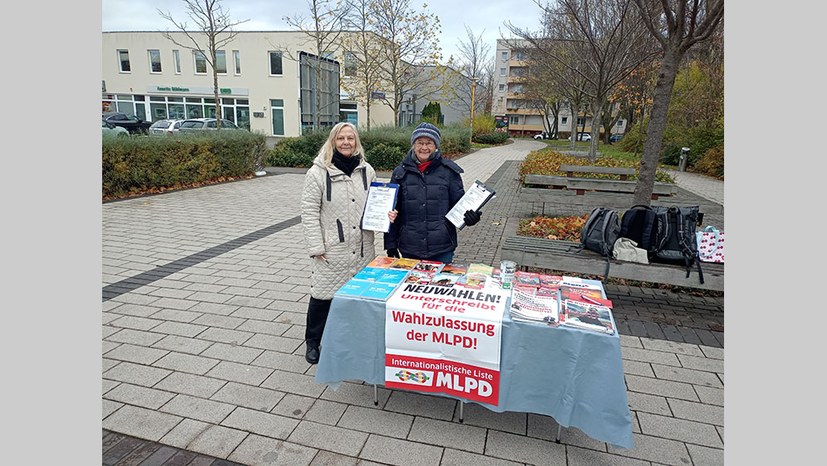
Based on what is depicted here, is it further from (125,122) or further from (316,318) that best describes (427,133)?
(125,122)

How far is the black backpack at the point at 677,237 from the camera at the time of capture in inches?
180

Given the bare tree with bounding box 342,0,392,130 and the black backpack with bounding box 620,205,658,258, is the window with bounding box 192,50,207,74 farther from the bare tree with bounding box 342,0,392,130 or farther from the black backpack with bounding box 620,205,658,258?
the black backpack with bounding box 620,205,658,258

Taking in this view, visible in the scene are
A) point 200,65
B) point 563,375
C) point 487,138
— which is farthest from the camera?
point 487,138

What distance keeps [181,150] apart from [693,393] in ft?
40.6

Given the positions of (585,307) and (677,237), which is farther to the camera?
(677,237)

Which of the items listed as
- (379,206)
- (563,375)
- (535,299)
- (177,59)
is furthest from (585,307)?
(177,59)

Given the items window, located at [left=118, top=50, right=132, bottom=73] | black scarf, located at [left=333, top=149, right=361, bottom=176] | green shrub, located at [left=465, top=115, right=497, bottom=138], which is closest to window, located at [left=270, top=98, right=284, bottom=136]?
window, located at [left=118, top=50, right=132, bottom=73]

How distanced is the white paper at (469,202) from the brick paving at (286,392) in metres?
1.33

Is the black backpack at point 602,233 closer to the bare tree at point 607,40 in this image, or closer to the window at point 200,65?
the bare tree at point 607,40

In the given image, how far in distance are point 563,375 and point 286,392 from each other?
193 centimetres

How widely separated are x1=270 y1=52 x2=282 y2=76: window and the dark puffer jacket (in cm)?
3686

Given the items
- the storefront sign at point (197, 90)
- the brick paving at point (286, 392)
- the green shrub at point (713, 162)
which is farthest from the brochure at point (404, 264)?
the storefront sign at point (197, 90)

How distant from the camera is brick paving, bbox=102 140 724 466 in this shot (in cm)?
278

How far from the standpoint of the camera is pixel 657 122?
239 inches
